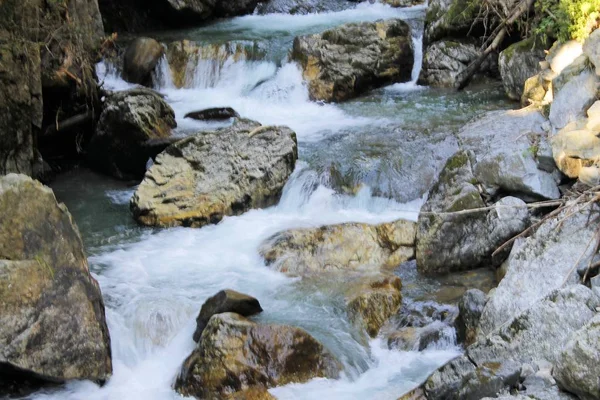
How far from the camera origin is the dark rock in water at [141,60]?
472 inches

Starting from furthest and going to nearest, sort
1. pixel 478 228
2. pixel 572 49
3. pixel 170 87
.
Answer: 1. pixel 170 87
2. pixel 572 49
3. pixel 478 228

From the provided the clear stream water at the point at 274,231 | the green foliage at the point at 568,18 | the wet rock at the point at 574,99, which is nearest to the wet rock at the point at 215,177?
the clear stream water at the point at 274,231

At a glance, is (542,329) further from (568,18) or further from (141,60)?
(141,60)

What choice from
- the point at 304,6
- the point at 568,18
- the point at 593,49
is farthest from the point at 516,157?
the point at 304,6

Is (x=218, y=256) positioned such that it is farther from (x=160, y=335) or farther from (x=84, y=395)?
(x=84, y=395)

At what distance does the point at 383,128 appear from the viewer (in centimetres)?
941

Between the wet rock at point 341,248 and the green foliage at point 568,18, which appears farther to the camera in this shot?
the green foliage at point 568,18

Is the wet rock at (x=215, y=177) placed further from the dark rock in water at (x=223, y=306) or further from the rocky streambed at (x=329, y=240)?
the dark rock in water at (x=223, y=306)

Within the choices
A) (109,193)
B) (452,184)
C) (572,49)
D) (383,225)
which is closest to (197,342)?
(383,225)

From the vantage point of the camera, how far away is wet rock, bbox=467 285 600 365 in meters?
4.12

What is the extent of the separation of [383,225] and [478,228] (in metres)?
0.99

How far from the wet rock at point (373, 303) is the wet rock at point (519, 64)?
4.59 meters

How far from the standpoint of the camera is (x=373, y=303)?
593cm

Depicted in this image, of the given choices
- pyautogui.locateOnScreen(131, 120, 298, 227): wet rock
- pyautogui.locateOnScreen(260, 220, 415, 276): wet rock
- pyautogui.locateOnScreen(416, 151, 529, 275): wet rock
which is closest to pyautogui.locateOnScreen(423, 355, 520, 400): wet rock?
pyautogui.locateOnScreen(416, 151, 529, 275): wet rock
